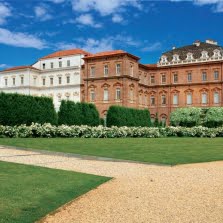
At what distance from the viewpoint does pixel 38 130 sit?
23.5 meters

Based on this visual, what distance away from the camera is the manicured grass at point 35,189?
5.77 metres

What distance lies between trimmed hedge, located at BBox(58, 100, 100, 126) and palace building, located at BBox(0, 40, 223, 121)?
1771 centimetres

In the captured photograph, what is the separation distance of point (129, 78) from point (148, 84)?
433 inches

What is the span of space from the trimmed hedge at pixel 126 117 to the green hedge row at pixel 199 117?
11.8 m

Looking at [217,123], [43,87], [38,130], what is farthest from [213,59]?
[38,130]

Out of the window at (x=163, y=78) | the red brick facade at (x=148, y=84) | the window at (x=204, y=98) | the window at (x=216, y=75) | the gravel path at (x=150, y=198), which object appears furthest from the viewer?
the window at (x=163, y=78)

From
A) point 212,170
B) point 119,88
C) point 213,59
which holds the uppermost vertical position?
point 213,59

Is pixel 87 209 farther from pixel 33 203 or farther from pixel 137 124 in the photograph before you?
pixel 137 124

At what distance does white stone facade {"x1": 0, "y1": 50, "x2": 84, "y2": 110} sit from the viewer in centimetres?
6012

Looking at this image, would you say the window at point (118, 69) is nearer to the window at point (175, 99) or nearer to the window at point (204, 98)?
the window at point (175, 99)

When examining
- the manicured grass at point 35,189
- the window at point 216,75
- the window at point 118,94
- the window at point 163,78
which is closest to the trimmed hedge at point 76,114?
the window at point 118,94

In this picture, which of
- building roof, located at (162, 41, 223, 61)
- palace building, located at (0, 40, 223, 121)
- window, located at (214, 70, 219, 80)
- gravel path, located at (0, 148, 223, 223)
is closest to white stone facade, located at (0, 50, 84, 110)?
palace building, located at (0, 40, 223, 121)

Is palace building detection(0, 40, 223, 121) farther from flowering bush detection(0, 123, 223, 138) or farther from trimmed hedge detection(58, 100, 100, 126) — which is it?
flowering bush detection(0, 123, 223, 138)

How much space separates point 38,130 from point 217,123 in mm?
31016
